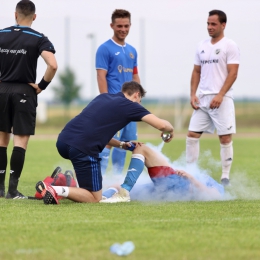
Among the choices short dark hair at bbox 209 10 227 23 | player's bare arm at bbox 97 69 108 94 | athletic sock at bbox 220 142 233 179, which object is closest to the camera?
player's bare arm at bbox 97 69 108 94

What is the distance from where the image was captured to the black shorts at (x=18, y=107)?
8.14m

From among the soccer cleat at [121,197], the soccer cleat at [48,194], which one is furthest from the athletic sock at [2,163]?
the soccer cleat at [121,197]

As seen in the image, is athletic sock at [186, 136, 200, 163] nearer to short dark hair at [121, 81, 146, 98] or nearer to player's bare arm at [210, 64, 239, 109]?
player's bare arm at [210, 64, 239, 109]

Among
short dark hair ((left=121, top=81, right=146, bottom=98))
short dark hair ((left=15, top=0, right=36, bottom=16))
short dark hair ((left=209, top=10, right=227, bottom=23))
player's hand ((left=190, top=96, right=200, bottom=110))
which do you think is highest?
short dark hair ((left=15, top=0, right=36, bottom=16))

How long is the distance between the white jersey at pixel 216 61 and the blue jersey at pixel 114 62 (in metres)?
1.33

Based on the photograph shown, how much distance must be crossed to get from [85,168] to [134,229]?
212cm

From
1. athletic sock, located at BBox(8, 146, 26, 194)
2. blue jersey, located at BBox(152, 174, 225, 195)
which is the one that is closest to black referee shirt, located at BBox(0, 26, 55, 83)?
athletic sock, located at BBox(8, 146, 26, 194)

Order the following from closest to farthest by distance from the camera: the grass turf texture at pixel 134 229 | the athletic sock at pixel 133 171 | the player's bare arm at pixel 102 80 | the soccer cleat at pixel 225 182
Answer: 1. the grass turf texture at pixel 134 229
2. the athletic sock at pixel 133 171
3. the player's bare arm at pixel 102 80
4. the soccer cleat at pixel 225 182

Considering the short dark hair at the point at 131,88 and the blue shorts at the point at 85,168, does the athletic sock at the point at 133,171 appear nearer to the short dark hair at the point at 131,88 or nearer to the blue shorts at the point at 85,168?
the blue shorts at the point at 85,168

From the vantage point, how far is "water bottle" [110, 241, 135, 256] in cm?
449

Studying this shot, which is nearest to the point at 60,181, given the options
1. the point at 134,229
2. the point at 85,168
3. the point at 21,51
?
the point at 85,168

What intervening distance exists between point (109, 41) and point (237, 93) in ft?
94.0

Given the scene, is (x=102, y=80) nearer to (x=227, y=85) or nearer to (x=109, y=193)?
(x=227, y=85)

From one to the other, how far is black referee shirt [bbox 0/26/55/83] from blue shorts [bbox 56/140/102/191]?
45.4 inches
